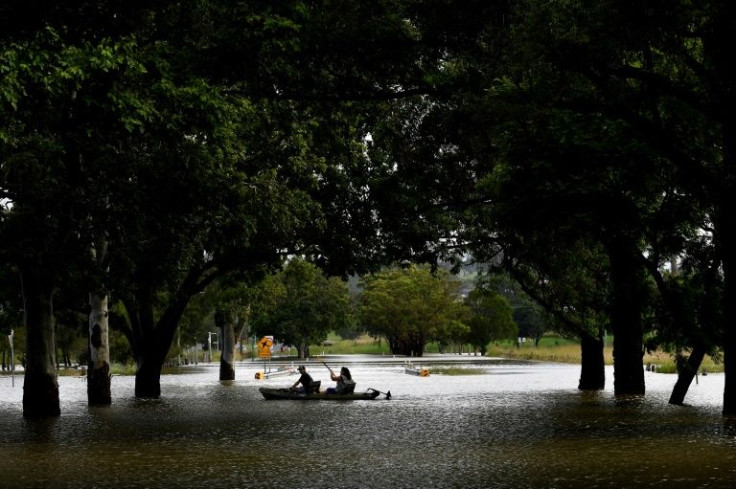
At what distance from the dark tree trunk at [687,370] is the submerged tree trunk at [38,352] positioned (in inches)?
705

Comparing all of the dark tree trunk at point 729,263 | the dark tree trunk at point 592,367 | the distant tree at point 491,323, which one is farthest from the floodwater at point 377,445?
the distant tree at point 491,323

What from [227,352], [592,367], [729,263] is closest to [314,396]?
[592,367]

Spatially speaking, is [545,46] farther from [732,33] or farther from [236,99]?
[236,99]

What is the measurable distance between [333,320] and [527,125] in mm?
94480

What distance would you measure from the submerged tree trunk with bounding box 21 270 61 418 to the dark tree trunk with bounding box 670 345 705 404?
1791 cm


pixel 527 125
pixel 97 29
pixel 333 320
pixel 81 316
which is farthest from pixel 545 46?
pixel 333 320

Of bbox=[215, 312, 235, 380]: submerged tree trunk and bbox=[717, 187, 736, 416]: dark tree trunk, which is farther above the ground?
bbox=[717, 187, 736, 416]: dark tree trunk

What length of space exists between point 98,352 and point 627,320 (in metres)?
17.8

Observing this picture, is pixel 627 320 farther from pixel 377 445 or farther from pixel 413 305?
pixel 413 305

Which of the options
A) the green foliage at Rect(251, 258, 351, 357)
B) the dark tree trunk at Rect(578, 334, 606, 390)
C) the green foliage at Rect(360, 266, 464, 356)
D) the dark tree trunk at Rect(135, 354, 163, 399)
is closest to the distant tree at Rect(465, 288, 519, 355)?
the green foliage at Rect(360, 266, 464, 356)

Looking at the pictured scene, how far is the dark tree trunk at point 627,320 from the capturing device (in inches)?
1326

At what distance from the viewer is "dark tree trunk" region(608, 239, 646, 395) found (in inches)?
1326

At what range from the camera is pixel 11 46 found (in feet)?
58.2

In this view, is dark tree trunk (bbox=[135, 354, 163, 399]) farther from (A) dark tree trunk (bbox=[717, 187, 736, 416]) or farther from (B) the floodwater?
(A) dark tree trunk (bbox=[717, 187, 736, 416])
